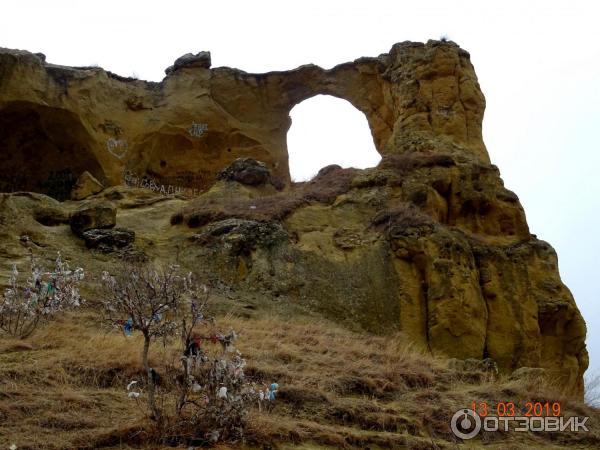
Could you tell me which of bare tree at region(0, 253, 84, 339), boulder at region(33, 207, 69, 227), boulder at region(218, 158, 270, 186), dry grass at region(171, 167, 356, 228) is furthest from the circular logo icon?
boulder at region(218, 158, 270, 186)

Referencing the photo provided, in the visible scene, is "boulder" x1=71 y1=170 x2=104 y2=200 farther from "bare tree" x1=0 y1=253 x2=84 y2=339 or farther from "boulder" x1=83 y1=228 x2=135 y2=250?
"bare tree" x1=0 y1=253 x2=84 y2=339

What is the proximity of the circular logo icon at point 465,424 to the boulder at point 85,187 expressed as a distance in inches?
572

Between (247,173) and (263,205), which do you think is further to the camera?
(247,173)

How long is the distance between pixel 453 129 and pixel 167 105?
9573 millimetres

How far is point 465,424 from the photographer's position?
9836 millimetres

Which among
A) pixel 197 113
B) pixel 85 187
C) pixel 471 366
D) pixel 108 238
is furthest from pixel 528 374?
pixel 197 113

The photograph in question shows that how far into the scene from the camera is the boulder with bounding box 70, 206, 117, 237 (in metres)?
17.0

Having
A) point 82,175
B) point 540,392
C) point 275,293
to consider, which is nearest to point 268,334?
point 275,293

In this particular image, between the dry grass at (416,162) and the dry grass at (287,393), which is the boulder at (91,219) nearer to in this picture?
the dry grass at (287,393)

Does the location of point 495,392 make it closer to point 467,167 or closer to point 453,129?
point 467,167

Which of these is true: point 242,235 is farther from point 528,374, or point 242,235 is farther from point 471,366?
point 528,374

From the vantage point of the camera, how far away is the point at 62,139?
78.7ft
